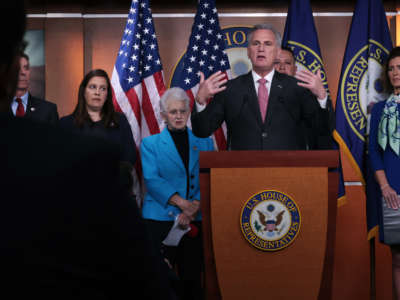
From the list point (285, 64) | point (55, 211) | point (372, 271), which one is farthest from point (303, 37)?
point (55, 211)

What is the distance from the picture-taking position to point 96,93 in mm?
3357

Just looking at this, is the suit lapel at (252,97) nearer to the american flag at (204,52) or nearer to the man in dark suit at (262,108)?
the man in dark suit at (262,108)

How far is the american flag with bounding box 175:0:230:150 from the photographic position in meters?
4.02

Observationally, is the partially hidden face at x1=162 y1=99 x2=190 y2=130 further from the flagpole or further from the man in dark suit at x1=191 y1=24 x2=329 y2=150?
the flagpole

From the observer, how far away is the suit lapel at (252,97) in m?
2.58

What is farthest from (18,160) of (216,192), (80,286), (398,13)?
(398,13)

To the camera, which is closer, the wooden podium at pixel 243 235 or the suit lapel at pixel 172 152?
the wooden podium at pixel 243 235

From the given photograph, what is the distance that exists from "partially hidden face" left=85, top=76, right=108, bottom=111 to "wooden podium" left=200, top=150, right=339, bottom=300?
4.61 feet

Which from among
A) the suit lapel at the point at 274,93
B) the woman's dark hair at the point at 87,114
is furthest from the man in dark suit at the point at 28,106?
the suit lapel at the point at 274,93

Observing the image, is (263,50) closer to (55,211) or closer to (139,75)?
(139,75)

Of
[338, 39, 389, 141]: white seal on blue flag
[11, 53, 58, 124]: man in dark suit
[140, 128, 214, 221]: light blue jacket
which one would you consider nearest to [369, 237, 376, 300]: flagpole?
[338, 39, 389, 141]: white seal on blue flag

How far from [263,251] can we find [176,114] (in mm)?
1331

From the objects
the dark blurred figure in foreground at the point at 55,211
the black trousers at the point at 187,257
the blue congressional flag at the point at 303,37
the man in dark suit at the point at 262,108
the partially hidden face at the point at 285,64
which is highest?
the blue congressional flag at the point at 303,37

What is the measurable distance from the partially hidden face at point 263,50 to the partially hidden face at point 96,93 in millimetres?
1166
